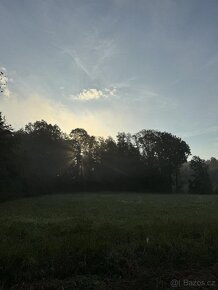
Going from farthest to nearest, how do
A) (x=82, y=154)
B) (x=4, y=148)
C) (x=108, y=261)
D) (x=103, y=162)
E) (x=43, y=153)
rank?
(x=82, y=154)
(x=103, y=162)
(x=43, y=153)
(x=4, y=148)
(x=108, y=261)

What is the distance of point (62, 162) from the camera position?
291ft

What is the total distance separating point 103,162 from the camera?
9462 cm

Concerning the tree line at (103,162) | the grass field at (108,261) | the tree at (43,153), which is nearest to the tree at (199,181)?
the tree line at (103,162)

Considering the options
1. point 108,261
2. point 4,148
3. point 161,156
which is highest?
point 161,156

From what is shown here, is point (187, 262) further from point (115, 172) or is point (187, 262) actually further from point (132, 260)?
point (115, 172)

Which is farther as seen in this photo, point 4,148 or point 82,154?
point 82,154

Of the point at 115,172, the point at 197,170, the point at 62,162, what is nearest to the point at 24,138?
the point at 62,162

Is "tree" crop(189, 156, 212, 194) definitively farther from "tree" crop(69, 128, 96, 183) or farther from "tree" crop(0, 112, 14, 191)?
"tree" crop(0, 112, 14, 191)

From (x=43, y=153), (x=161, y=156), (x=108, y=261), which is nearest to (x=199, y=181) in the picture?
(x=161, y=156)

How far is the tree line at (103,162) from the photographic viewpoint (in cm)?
8438

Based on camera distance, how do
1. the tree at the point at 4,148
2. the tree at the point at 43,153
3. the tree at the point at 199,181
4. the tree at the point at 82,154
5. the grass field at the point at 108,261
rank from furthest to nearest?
the tree at the point at 199,181 < the tree at the point at 82,154 < the tree at the point at 43,153 < the tree at the point at 4,148 < the grass field at the point at 108,261

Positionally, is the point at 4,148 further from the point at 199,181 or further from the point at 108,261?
the point at 199,181

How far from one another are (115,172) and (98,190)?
7766 mm

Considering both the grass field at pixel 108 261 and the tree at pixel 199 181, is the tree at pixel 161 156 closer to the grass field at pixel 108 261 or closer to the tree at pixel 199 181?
the tree at pixel 199 181
